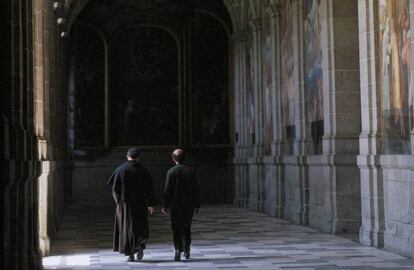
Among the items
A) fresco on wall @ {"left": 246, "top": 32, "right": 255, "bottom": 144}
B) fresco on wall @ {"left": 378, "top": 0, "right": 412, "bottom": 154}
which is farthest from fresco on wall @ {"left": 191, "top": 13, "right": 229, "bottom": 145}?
fresco on wall @ {"left": 378, "top": 0, "right": 412, "bottom": 154}

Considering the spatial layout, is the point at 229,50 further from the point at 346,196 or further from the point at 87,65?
the point at 346,196

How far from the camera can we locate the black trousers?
11781mm

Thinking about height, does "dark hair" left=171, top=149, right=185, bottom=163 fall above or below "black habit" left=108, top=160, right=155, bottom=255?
above

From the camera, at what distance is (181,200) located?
11.8 m

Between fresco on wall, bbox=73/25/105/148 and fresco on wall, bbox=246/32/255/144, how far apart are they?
20.8ft

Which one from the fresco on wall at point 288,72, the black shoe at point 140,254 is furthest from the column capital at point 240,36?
the black shoe at point 140,254

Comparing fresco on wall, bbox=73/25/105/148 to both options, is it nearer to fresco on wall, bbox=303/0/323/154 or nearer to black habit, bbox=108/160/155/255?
fresco on wall, bbox=303/0/323/154

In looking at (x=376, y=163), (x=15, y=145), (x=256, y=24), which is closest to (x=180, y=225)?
(x=376, y=163)

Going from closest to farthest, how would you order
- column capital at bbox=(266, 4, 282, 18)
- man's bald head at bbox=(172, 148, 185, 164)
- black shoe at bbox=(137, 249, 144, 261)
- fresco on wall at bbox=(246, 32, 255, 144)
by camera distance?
black shoe at bbox=(137, 249, 144, 261)
man's bald head at bbox=(172, 148, 185, 164)
column capital at bbox=(266, 4, 282, 18)
fresco on wall at bbox=(246, 32, 255, 144)

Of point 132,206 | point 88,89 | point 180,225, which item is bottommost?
point 180,225

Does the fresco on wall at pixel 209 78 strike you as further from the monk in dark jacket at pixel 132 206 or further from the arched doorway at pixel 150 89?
the monk in dark jacket at pixel 132 206

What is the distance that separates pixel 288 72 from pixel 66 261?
10.2 m

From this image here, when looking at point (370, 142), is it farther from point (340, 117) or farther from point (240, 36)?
point (240, 36)

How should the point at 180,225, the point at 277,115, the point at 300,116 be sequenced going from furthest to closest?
the point at 277,115, the point at 300,116, the point at 180,225
